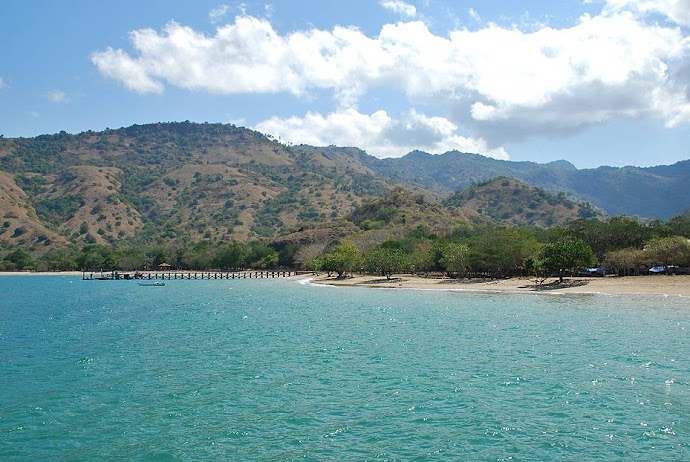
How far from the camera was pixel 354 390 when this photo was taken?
74.4 feet

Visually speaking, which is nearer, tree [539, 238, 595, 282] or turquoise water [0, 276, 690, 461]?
turquoise water [0, 276, 690, 461]

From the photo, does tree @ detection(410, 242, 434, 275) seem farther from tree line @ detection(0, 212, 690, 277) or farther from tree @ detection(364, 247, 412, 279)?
tree @ detection(364, 247, 412, 279)

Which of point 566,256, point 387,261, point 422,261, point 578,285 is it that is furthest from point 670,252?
point 387,261

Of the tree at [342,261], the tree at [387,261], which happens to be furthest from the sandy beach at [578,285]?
the tree at [342,261]

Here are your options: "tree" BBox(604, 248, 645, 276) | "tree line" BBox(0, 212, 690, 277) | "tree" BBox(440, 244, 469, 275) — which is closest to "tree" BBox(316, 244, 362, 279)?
"tree line" BBox(0, 212, 690, 277)

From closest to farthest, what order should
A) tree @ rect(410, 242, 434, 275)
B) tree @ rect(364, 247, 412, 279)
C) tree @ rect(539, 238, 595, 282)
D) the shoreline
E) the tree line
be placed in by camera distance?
the shoreline < tree @ rect(539, 238, 595, 282) < the tree line < tree @ rect(364, 247, 412, 279) < tree @ rect(410, 242, 434, 275)

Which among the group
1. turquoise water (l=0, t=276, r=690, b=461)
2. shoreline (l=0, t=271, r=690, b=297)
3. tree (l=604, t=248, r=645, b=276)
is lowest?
turquoise water (l=0, t=276, r=690, b=461)

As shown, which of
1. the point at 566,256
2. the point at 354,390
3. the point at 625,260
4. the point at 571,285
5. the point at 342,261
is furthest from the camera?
the point at 342,261

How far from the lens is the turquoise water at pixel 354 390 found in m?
16.5

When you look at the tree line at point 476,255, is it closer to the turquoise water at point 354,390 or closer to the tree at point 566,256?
the tree at point 566,256

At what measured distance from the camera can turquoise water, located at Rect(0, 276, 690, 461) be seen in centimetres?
1655

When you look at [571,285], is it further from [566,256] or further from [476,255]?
[476,255]

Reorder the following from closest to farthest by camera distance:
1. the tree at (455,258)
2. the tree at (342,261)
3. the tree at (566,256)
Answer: the tree at (566,256) → the tree at (455,258) → the tree at (342,261)

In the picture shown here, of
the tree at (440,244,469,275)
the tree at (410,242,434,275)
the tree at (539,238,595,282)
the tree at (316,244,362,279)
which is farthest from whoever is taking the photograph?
the tree at (316,244,362,279)
